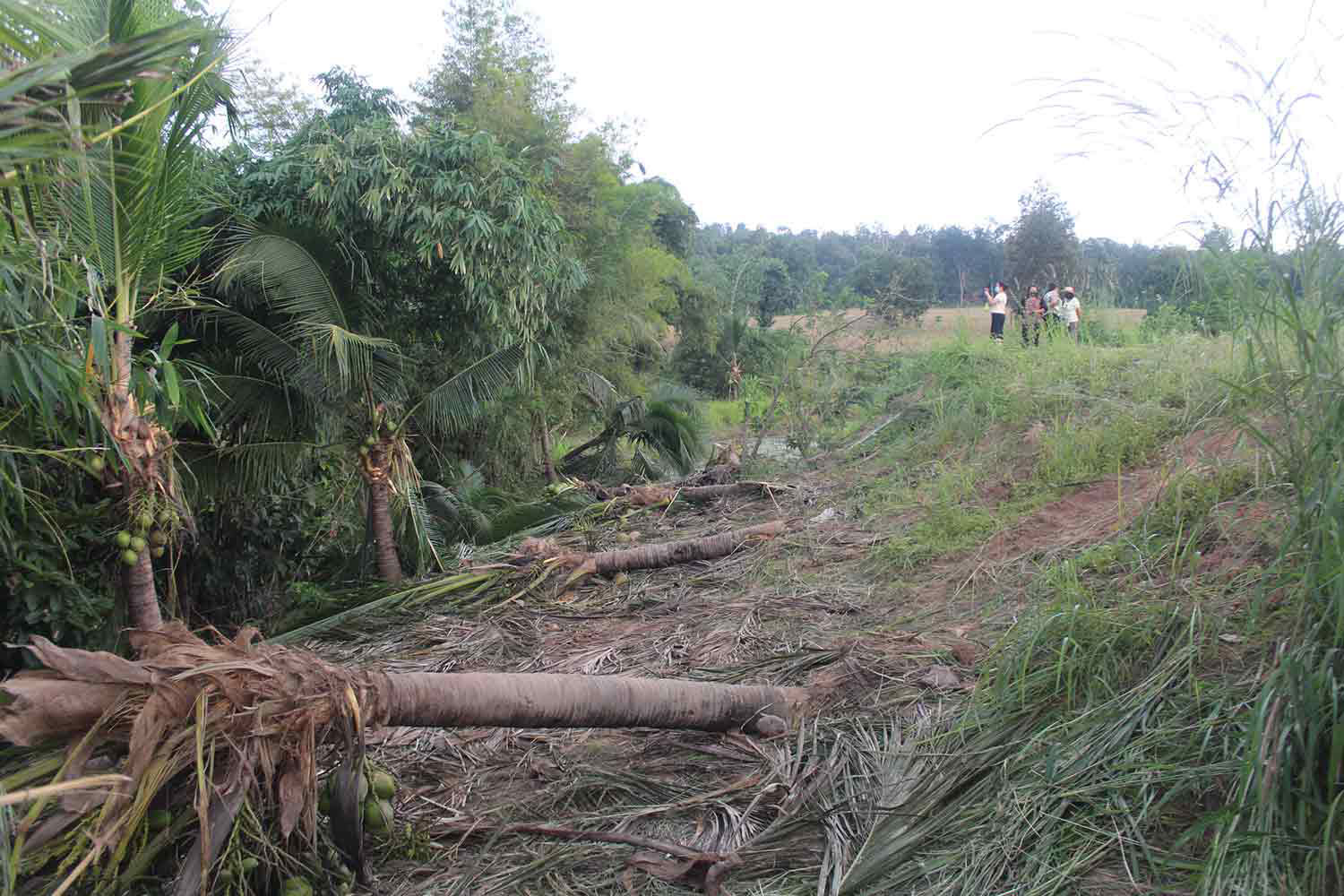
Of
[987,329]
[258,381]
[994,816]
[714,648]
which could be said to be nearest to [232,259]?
[258,381]

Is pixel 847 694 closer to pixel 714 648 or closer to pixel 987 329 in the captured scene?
pixel 714 648

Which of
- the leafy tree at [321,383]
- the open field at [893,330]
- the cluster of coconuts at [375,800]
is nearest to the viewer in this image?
the cluster of coconuts at [375,800]

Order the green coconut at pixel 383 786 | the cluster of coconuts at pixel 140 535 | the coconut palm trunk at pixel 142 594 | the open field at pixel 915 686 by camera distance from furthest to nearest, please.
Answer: the coconut palm trunk at pixel 142 594
the cluster of coconuts at pixel 140 535
the green coconut at pixel 383 786
the open field at pixel 915 686

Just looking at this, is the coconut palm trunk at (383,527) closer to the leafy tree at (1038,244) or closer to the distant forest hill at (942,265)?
the distant forest hill at (942,265)

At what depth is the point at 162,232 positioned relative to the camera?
13.1 feet

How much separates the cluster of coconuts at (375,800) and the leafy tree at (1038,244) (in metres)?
16.7

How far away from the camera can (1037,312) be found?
9.23m

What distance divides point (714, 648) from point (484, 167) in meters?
5.89

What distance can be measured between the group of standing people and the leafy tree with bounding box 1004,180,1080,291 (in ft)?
22.8

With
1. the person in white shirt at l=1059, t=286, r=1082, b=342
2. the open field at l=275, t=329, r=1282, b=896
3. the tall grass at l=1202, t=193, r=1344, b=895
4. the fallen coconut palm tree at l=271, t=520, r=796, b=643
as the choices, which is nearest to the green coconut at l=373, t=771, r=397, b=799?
the open field at l=275, t=329, r=1282, b=896

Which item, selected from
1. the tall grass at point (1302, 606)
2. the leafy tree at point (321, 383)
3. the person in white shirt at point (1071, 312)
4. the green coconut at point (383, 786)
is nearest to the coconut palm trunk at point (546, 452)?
the leafy tree at point (321, 383)

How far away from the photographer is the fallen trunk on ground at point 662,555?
234 inches

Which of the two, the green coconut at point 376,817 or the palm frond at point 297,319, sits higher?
the palm frond at point 297,319

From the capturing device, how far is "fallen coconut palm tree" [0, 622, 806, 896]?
5.94ft
